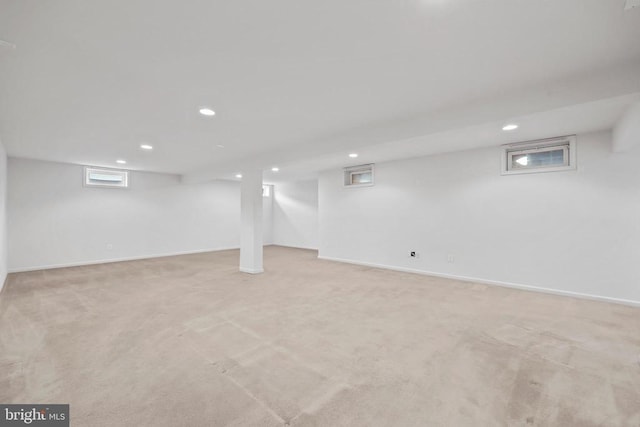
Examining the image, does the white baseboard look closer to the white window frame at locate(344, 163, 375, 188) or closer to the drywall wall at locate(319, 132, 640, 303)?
the drywall wall at locate(319, 132, 640, 303)

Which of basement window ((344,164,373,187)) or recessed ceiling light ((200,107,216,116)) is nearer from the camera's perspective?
recessed ceiling light ((200,107,216,116))

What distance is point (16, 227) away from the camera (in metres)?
5.38

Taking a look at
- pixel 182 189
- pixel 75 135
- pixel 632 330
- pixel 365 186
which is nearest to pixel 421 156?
pixel 365 186

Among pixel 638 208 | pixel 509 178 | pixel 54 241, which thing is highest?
pixel 509 178

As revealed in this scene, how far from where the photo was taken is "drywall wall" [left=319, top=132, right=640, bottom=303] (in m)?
3.61

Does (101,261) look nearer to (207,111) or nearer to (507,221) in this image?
(207,111)

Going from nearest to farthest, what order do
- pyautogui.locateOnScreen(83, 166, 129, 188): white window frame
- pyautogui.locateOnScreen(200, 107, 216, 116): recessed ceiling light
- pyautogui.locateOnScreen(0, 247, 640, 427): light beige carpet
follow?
pyautogui.locateOnScreen(0, 247, 640, 427): light beige carpet → pyautogui.locateOnScreen(200, 107, 216, 116): recessed ceiling light → pyautogui.locateOnScreen(83, 166, 129, 188): white window frame

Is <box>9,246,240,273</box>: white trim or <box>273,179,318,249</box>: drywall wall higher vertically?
<box>273,179,318,249</box>: drywall wall

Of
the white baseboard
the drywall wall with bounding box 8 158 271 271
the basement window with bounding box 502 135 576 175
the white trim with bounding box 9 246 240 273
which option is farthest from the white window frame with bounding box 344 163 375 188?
the white trim with bounding box 9 246 240 273

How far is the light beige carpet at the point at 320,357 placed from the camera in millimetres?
1628

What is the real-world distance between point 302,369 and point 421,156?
15.5 ft

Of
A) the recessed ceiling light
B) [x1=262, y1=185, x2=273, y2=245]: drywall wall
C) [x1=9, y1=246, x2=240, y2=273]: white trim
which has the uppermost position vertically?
the recessed ceiling light

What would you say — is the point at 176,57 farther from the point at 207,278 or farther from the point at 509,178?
the point at 509,178

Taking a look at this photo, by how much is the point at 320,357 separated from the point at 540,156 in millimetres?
4622
